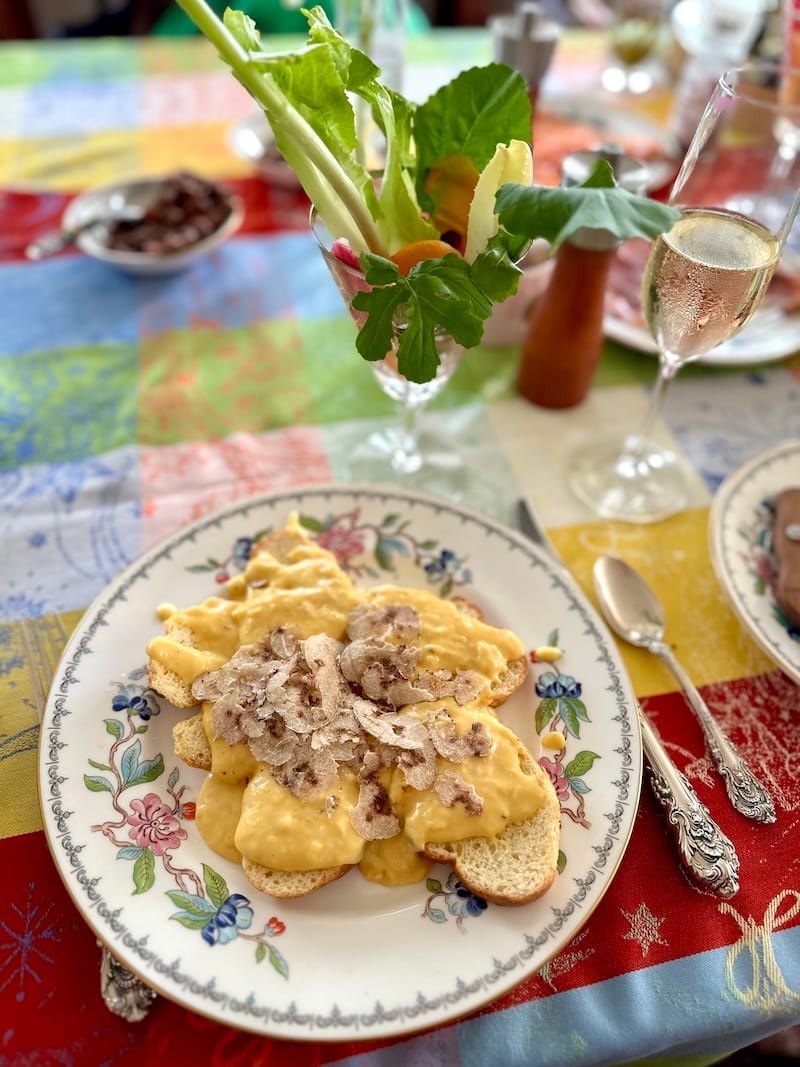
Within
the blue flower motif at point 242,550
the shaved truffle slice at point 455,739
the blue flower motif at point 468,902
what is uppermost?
the shaved truffle slice at point 455,739

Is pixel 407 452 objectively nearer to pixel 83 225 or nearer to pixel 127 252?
pixel 127 252

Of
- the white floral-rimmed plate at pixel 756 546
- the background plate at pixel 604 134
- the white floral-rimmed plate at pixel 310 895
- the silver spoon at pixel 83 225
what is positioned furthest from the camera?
the background plate at pixel 604 134

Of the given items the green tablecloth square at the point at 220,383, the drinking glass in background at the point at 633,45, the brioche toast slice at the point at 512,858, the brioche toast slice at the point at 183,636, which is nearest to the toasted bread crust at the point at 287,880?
the brioche toast slice at the point at 512,858

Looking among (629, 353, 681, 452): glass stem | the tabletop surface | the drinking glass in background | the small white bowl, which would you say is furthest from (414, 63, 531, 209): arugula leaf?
the drinking glass in background

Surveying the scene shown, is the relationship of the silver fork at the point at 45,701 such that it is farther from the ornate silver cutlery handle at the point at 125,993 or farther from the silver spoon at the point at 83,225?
the silver spoon at the point at 83,225

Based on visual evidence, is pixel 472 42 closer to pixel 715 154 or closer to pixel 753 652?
pixel 715 154

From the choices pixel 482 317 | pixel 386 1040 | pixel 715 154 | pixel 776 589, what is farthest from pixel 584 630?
pixel 715 154
